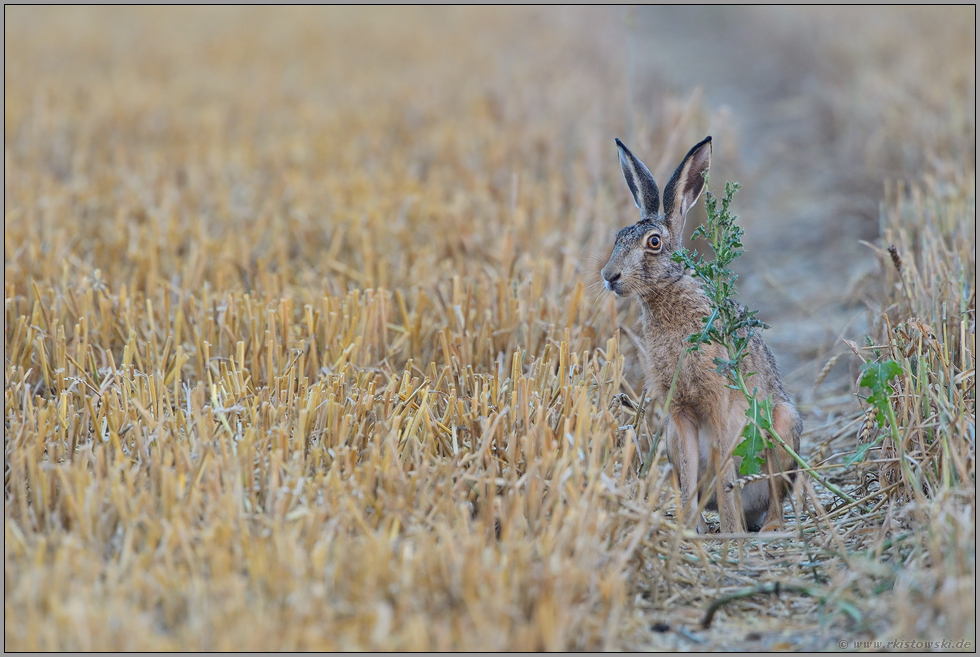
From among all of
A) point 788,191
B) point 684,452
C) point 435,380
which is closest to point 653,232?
point 684,452

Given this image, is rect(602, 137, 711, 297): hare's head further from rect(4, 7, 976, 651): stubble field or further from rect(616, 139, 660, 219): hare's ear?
rect(4, 7, 976, 651): stubble field

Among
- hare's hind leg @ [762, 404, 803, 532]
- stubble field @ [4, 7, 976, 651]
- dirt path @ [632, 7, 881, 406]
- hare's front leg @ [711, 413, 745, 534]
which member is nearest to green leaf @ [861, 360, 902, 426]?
stubble field @ [4, 7, 976, 651]

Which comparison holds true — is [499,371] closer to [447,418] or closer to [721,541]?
[447,418]

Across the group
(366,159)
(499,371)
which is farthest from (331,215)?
(499,371)

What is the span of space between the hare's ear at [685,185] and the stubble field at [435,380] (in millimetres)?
511

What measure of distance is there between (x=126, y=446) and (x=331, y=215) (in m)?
2.73

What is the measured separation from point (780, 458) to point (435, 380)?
50.1 inches

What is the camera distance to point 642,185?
347cm

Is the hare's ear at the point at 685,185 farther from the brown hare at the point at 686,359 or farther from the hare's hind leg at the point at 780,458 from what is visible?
the hare's hind leg at the point at 780,458

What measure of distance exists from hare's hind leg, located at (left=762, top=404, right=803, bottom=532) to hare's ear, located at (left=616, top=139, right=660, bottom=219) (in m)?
0.81

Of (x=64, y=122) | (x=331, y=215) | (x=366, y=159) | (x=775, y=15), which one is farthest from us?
(x=775, y=15)

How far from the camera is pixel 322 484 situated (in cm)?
281

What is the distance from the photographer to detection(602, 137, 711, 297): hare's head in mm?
3354

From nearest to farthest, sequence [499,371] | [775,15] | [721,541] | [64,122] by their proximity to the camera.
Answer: [721,541] → [499,371] → [64,122] → [775,15]
